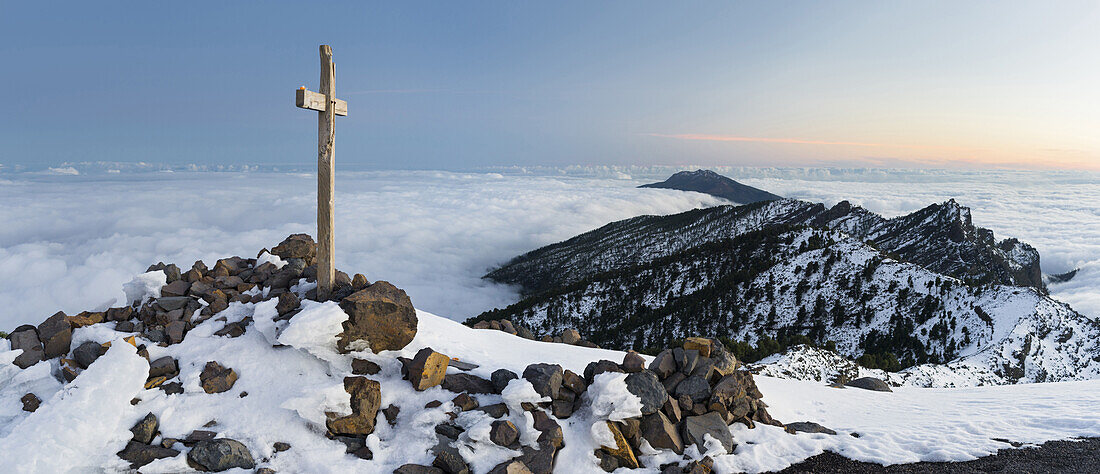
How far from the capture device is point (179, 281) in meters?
11.4

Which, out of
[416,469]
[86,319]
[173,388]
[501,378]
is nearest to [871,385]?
[501,378]

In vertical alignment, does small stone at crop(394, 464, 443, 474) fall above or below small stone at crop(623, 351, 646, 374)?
below

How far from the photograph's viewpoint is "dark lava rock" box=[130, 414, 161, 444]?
7922 mm

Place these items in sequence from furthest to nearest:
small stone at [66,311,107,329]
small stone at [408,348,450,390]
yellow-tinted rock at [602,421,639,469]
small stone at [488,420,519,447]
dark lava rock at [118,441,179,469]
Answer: small stone at [66,311,107,329] → small stone at [408,348,450,390] → yellow-tinted rock at [602,421,639,469] → small stone at [488,420,519,447] → dark lava rock at [118,441,179,469]


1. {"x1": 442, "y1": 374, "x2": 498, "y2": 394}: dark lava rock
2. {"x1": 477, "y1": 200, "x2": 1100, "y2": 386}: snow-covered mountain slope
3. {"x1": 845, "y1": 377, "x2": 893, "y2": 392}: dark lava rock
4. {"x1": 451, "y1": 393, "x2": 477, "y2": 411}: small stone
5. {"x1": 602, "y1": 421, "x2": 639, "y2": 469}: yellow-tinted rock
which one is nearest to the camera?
{"x1": 602, "y1": 421, "x2": 639, "y2": 469}: yellow-tinted rock

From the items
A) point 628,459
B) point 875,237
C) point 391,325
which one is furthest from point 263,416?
point 875,237

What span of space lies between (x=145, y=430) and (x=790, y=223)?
134 metres

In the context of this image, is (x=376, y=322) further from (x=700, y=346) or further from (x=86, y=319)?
(x=700, y=346)

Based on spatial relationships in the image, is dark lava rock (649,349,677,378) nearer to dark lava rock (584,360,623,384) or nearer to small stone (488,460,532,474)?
dark lava rock (584,360,623,384)

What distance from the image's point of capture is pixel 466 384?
369 inches

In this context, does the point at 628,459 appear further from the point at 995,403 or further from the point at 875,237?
the point at 875,237

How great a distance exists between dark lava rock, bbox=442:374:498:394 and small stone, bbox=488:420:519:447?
0.99 metres

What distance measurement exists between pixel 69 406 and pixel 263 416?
2.82 meters

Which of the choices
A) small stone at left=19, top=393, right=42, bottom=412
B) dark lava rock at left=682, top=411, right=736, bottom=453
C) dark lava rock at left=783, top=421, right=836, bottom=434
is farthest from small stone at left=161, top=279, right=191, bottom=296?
dark lava rock at left=783, top=421, right=836, bottom=434
